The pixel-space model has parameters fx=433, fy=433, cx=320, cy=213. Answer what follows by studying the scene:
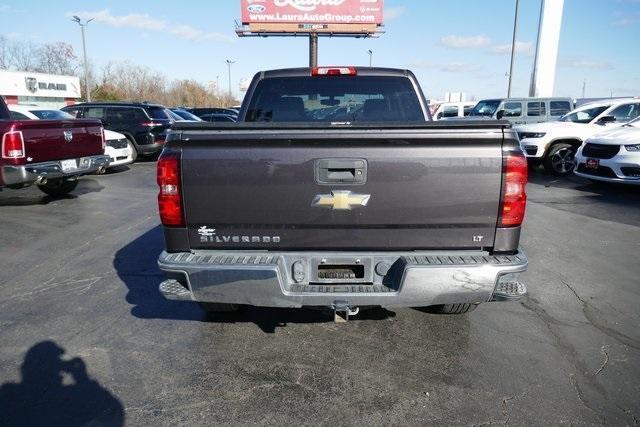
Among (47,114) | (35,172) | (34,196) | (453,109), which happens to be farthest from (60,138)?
(453,109)

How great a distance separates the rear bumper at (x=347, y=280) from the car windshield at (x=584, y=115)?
1178 cm

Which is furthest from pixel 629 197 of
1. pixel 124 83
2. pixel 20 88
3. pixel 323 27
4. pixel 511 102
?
pixel 124 83

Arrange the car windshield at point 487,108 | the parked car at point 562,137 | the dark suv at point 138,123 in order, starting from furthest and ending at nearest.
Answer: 1. the car windshield at point 487,108
2. the dark suv at point 138,123
3. the parked car at point 562,137

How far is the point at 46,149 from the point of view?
7.00 m

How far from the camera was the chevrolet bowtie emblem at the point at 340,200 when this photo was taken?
2596mm

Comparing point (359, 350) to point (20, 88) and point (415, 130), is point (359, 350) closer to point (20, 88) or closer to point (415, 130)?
point (415, 130)

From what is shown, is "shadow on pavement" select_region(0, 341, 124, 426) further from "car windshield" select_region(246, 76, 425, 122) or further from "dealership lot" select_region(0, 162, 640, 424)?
"car windshield" select_region(246, 76, 425, 122)

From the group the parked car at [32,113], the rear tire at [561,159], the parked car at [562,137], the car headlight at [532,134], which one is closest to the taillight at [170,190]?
the parked car at [32,113]

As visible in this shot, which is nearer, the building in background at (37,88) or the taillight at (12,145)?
the taillight at (12,145)

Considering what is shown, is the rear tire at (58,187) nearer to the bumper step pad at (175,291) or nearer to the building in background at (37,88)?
the bumper step pad at (175,291)

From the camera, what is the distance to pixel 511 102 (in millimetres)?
15555

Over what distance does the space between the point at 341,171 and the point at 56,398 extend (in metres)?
2.17

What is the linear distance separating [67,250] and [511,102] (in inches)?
589

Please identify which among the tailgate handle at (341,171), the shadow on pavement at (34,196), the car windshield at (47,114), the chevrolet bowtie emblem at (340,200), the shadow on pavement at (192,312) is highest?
the car windshield at (47,114)
